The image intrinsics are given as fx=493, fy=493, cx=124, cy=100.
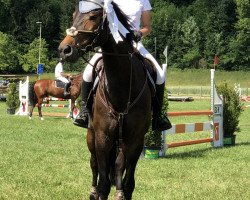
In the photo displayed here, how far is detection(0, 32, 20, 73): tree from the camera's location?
75500mm

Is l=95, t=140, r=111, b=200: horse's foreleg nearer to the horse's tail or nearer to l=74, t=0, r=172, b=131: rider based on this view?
l=74, t=0, r=172, b=131: rider

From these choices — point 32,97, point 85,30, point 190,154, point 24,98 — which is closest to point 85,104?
point 85,30

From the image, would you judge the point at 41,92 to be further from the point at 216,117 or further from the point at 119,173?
the point at 119,173

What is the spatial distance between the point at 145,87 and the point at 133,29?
64 cm

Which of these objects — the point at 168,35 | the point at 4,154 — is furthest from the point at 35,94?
the point at 168,35

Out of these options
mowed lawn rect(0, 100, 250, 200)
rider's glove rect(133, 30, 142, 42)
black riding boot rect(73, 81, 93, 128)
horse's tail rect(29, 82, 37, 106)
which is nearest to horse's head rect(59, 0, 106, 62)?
rider's glove rect(133, 30, 142, 42)

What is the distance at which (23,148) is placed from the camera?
11523 mm

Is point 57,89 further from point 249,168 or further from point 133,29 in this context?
point 133,29

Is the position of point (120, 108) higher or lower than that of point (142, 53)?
lower

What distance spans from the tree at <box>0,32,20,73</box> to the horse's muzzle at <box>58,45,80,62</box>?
73062 millimetres

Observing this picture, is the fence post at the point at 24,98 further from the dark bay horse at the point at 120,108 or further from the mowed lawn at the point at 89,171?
the dark bay horse at the point at 120,108

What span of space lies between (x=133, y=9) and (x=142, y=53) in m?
0.77

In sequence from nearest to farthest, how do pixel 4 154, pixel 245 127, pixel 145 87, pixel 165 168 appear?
1. pixel 145 87
2. pixel 165 168
3. pixel 4 154
4. pixel 245 127

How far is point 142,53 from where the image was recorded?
228 inches
